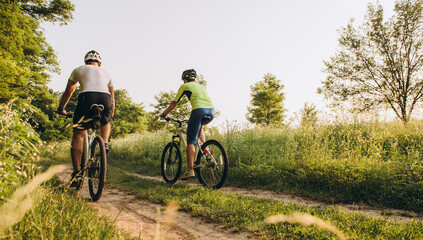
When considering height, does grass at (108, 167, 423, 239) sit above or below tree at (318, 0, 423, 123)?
below

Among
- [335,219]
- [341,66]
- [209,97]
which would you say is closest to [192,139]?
[209,97]

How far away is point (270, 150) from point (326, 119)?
203 centimetres

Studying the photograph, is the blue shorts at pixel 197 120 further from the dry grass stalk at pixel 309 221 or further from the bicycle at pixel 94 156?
the dry grass stalk at pixel 309 221

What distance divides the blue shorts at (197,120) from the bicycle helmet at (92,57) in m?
2.11

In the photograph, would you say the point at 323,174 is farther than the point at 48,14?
No

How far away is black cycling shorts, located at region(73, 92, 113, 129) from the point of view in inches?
158

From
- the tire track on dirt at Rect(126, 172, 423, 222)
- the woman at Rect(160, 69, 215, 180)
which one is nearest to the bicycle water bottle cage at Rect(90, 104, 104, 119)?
the woman at Rect(160, 69, 215, 180)

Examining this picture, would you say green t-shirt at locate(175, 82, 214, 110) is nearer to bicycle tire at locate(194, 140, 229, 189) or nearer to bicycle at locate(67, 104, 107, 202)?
bicycle tire at locate(194, 140, 229, 189)

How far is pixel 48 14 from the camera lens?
17.9 m

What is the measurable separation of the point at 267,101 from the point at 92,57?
3121 centimetres

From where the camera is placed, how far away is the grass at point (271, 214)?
8.46 feet

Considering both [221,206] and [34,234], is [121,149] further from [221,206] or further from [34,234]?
[34,234]

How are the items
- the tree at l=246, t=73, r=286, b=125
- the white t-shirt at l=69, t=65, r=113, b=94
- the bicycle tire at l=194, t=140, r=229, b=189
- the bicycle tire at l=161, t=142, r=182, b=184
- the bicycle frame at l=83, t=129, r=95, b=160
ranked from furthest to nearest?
1. the tree at l=246, t=73, r=286, b=125
2. the bicycle tire at l=161, t=142, r=182, b=184
3. the bicycle tire at l=194, t=140, r=229, b=189
4. the bicycle frame at l=83, t=129, r=95, b=160
5. the white t-shirt at l=69, t=65, r=113, b=94

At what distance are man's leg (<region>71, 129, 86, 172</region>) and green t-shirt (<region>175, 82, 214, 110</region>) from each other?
2135 millimetres
